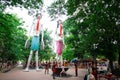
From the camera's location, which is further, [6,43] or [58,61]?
[6,43]

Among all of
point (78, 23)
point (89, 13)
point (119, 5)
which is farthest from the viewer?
point (78, 23)

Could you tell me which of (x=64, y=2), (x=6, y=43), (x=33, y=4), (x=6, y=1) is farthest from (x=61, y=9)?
(x=6, y=43)

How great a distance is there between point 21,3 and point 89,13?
4331mm

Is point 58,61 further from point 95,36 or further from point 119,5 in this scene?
point 119,5

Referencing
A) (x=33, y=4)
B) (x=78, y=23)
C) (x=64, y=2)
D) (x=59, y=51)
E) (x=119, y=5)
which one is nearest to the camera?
(x=119, y=5)

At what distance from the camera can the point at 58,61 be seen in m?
25.3

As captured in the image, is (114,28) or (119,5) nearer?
(119,5)

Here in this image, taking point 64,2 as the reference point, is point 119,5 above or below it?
below

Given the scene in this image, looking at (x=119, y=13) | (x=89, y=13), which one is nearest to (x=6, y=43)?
(x=89, y=13)

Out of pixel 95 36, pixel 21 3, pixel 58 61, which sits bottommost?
pixel 58 61

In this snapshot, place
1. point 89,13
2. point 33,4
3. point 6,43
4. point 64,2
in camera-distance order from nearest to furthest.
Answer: point 33,4, point 89,13, point 64,2, point 6,43

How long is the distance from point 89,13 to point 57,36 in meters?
11.1

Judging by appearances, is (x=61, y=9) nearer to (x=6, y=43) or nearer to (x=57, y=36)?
(x=57, y=36)

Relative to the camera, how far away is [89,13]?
14.3 meters
